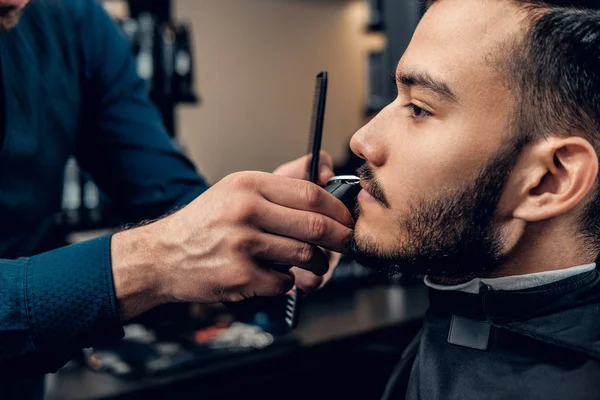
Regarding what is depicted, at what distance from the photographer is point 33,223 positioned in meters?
1.55

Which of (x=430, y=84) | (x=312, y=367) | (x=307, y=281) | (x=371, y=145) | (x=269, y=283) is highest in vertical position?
(x=430, y=84)

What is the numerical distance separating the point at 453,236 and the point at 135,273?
568 millimetres

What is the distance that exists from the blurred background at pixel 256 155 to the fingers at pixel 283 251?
44cm

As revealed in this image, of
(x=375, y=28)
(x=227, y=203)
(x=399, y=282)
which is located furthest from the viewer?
(x=375, y=28)

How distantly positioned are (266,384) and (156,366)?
1.66ft

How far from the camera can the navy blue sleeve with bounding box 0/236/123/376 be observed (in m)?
1.10

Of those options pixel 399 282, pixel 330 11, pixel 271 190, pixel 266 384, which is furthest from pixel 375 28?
pixel 271 190

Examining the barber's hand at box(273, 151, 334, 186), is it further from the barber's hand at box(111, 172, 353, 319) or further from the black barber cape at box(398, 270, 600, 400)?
the black barber cape at box(398, 270, 600, 400)

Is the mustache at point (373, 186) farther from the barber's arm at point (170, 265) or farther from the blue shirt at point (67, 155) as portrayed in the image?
the blue shirt at point (67, 155)

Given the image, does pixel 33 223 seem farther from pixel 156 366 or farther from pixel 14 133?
pixel 156 366

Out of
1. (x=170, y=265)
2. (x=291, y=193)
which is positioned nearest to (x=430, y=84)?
(x=291, y=193)

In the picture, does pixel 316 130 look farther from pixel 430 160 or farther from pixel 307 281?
pixel 307 281

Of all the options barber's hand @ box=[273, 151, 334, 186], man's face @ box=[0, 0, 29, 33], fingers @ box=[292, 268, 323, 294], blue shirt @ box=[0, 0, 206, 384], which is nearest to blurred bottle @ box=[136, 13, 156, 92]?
blue shirt @ box=[0, 0, 206, 384]

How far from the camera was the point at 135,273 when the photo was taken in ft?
3.58
